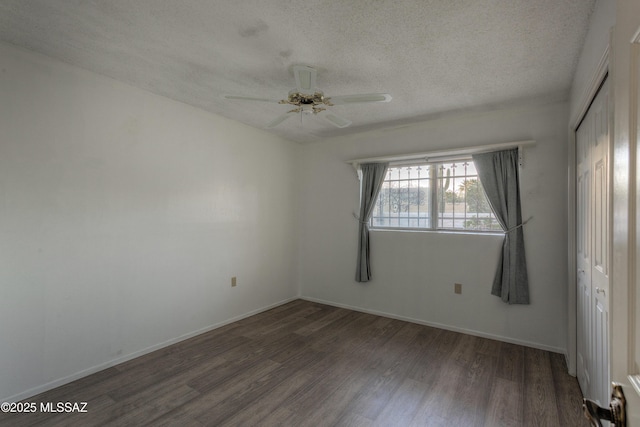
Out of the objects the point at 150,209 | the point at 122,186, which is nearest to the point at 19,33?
the point at 122,186

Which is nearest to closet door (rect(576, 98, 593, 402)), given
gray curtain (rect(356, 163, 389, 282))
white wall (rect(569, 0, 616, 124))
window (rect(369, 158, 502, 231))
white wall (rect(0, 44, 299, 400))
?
white wall (rect(569, 0, 616, 124))

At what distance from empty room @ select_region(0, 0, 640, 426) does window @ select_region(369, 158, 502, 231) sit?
2 cm

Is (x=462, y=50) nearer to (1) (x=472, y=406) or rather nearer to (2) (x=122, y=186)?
(1) (x=472, y=406)

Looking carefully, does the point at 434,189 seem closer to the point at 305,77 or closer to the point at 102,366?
the point at 305,77

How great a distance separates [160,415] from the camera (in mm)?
1974

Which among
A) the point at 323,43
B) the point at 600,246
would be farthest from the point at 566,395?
the point at 323,43

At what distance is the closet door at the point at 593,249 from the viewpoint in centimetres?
161

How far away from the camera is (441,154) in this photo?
3.50 metres

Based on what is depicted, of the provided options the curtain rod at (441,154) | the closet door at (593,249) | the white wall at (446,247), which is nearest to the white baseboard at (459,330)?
the white wall at (446,247)

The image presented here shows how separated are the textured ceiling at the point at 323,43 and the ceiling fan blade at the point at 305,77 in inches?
7.0

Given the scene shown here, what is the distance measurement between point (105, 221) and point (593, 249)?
3.58 metres

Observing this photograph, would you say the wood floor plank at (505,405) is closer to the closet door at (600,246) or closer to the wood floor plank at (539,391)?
the wood floor plank at (539,391)

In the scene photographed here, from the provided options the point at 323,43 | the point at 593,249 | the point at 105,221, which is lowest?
the point at 593,249

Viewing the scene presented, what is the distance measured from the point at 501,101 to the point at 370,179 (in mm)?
1649
